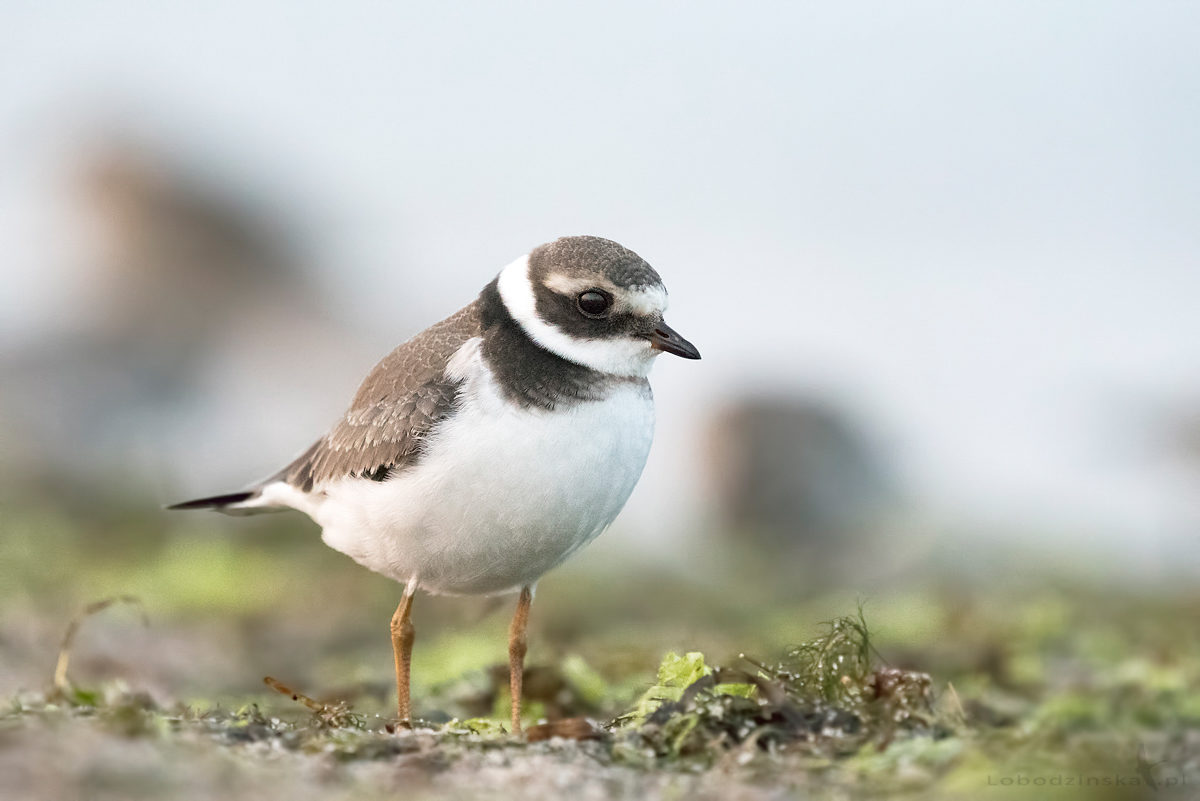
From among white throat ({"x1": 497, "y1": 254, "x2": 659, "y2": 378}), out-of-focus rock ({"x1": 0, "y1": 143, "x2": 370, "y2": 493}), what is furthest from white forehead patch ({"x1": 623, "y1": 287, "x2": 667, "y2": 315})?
out-of-focus rock ({"x1": 0, "y1": 143, "x2": 370, "y2": 493})

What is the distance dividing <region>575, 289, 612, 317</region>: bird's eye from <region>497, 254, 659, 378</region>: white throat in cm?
13

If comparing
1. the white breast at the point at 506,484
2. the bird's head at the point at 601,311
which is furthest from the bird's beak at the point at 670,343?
the white breast at the point at 506,484

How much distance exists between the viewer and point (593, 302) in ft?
18.3

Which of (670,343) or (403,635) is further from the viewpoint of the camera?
(403,635)

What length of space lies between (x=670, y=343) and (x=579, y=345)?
0.39 metres

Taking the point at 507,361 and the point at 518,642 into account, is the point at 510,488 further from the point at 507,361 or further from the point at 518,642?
the point at 518,642

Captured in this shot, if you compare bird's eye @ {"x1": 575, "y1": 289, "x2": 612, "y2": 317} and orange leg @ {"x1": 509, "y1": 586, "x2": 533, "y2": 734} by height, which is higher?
bird's eye @ {"x1": 575, "y1": 289, "x2": 612, "y2": 317}

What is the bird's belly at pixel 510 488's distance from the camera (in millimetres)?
5355

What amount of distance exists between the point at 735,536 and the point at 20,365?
8.44 m

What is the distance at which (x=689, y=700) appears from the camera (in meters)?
4.72

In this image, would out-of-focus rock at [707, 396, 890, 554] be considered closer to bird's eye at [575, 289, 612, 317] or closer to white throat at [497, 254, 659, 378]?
white throat at [497, 254, 659, 378]

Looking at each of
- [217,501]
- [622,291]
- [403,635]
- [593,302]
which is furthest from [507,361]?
[217,501]

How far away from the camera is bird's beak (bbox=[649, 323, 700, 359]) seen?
5586 mm

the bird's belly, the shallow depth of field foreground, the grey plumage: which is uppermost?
the grey plumage
